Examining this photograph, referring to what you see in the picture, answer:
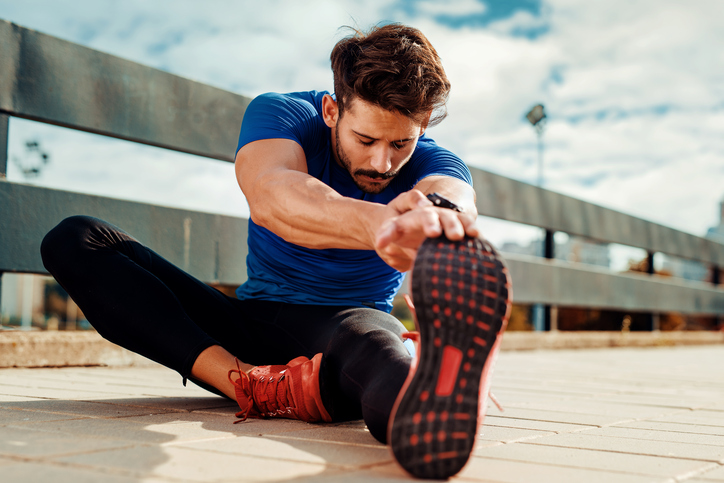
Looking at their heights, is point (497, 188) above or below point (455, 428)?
above

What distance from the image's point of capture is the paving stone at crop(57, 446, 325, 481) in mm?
1062

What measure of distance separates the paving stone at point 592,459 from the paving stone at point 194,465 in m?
0.45

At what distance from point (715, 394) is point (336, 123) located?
2278 millimetres

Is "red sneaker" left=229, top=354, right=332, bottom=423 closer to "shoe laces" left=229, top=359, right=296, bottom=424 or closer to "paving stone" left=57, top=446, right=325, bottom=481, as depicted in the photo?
"shoe laces" left=229, top=359, right=296, bottom=424

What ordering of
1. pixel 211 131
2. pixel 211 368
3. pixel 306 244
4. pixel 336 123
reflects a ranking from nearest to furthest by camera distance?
pixel 306 244 < pixel 211 368 < pixel 336 123 < pixel 211 131

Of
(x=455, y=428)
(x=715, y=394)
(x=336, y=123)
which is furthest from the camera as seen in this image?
(x=715, y=394)

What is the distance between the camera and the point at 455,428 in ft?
3.54

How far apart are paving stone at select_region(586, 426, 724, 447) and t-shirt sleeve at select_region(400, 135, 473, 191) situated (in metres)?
0.81

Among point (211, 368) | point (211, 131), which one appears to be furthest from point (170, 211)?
point (211, 368)

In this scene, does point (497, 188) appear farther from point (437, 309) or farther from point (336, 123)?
point (437, 309)

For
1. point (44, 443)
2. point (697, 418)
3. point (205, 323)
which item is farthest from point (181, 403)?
point (697, 418)

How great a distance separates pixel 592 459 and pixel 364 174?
1047mm

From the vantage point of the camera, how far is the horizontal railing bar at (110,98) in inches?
124

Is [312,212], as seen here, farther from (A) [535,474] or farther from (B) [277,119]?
(A) [535,474]
